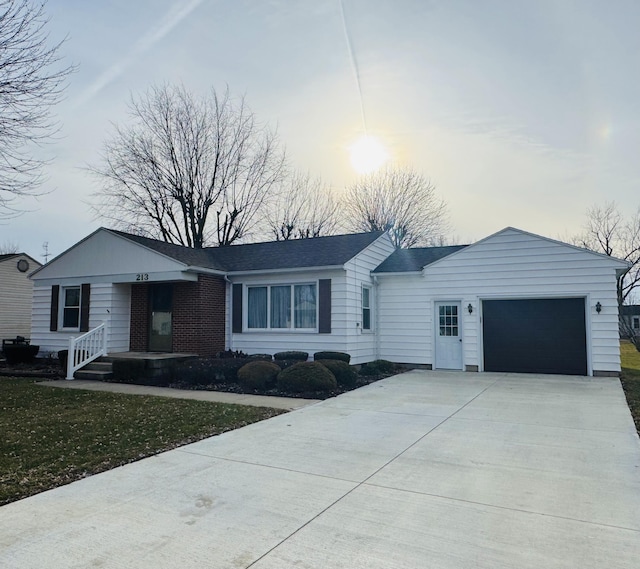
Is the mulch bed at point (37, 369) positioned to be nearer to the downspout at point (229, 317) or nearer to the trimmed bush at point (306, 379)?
the downspout at point (229, 317)

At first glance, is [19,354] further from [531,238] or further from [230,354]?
[531,238]

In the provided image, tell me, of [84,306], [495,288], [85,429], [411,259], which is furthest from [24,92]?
[495,288]

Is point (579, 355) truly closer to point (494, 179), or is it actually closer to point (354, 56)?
point (494, 179)

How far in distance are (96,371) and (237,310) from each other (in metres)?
4.35

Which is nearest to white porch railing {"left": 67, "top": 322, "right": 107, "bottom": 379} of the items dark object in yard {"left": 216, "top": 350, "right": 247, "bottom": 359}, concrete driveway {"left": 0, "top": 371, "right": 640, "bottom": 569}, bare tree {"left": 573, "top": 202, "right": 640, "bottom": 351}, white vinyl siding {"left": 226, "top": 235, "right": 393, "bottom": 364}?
dark object in yard {"left": 216, "top": 350, "right": 247, "bottom": 359}

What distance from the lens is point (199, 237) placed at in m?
26.5

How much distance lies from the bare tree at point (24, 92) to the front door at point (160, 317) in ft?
17.0

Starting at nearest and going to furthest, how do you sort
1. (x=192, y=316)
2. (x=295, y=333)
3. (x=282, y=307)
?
(x=295, y=333) < (x=192, y=316) < (x=282, y=307)

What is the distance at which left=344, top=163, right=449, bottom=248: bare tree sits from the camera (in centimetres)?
2828

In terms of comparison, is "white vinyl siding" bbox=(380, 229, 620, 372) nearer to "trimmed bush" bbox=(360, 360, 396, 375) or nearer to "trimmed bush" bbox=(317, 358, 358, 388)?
"trimmed bush" bbox=(360, 360, 396, 375)

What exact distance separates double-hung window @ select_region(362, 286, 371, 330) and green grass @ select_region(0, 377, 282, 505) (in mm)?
6708

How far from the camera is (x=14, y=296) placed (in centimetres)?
2262

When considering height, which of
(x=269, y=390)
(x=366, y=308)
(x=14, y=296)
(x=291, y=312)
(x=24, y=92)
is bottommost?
(x=269, y=390)

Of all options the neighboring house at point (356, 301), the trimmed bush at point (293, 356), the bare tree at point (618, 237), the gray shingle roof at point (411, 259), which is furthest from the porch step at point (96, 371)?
the bare tree at point (618, 237)
